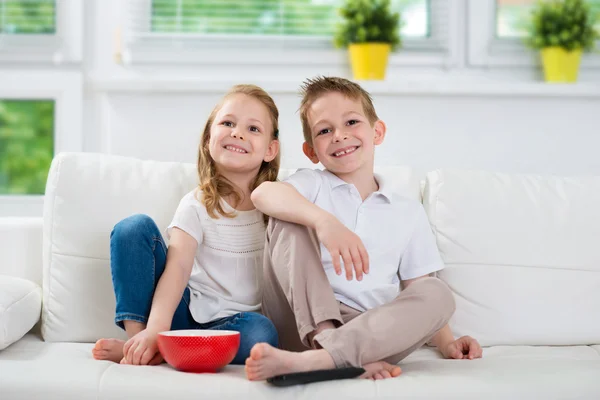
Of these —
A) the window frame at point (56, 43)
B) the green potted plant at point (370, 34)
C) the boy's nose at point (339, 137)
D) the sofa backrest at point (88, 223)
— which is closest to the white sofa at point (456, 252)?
the sofa backrest at point (88, 223)

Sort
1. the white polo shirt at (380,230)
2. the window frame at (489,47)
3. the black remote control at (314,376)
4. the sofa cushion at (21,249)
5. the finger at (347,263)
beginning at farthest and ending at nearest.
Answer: the window frame at (489,47)
the sofa cushion at (21,249)
the white polo shirt at (380,230)
the finger at (347,263)
the black remote control at (314,376)

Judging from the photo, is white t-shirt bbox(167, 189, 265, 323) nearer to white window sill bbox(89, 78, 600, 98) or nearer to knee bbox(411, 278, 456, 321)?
knee bbox(411, 278, 456, 321)

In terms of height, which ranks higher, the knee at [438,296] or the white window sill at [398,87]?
the white window sill at [398,87]

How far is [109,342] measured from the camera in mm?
1402

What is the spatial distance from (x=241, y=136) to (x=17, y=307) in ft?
1.99

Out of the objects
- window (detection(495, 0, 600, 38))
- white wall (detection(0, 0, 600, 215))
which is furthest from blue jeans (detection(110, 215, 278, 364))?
window (detection(495, 0, 600, 38))

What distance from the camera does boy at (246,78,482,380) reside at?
1261mm

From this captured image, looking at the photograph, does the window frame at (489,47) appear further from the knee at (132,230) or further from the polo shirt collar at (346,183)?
the knee at (132,230)

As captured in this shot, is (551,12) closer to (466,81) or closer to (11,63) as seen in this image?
(466,81)

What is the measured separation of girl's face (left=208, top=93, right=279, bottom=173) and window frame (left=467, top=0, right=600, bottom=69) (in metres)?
0.91

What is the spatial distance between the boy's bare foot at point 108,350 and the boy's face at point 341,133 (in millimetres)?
605

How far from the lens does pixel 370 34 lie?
2.21 m

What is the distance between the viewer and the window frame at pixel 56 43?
2264 mm

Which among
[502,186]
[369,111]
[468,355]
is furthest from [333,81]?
[468,355]
